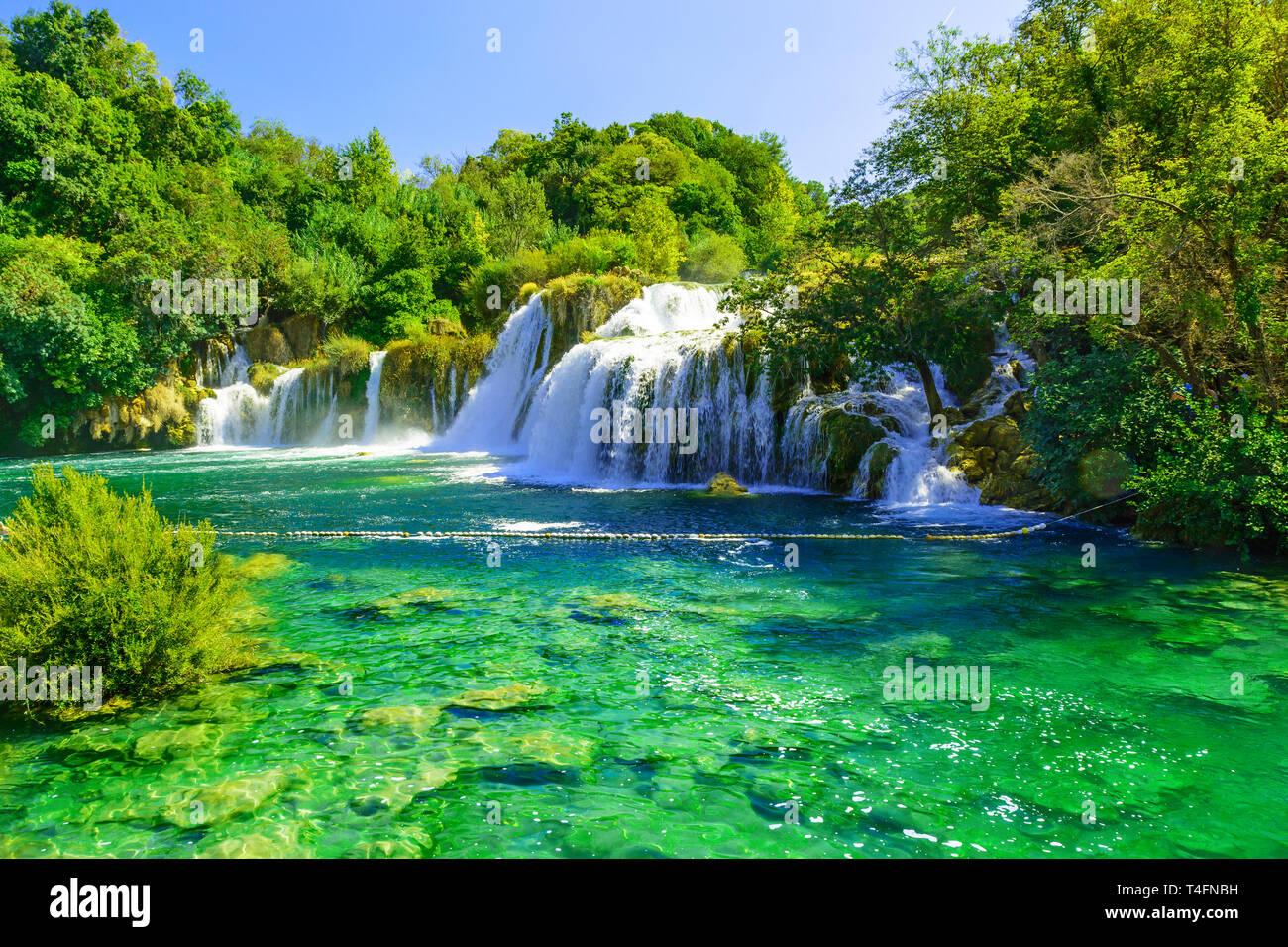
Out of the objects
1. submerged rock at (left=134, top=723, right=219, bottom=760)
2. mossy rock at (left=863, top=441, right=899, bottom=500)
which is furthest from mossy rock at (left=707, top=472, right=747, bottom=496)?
submerged rock at (left=134, top=723, right=219, bottom=760)

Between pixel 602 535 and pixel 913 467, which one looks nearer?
pixel 602 535

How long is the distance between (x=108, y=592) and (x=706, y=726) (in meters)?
4.37

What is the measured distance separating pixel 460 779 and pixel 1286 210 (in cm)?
1209

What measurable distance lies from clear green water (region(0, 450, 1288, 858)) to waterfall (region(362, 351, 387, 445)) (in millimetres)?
22677

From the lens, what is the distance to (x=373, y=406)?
31438 millimetres

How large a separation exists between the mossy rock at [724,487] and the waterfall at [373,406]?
19.2 m

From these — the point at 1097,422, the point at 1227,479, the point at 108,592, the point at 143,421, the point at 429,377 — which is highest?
the point at 429,377

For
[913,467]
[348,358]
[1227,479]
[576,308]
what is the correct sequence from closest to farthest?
1. [1227,479]
2. [913,467]
3. [576,308]
4. [348,358]

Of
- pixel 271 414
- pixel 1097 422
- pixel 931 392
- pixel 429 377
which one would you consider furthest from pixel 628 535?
pixel 271 414

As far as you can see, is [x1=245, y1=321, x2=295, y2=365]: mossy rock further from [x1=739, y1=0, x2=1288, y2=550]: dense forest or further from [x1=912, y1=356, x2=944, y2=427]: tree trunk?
[x1=912, y1=356, x2=944, y2=427]: tree trunk

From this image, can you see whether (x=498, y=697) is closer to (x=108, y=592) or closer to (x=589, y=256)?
(x=108, y=592)

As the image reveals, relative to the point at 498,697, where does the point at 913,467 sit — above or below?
above

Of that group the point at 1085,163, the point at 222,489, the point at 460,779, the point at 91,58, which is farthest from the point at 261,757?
Result: the point at 91,58
